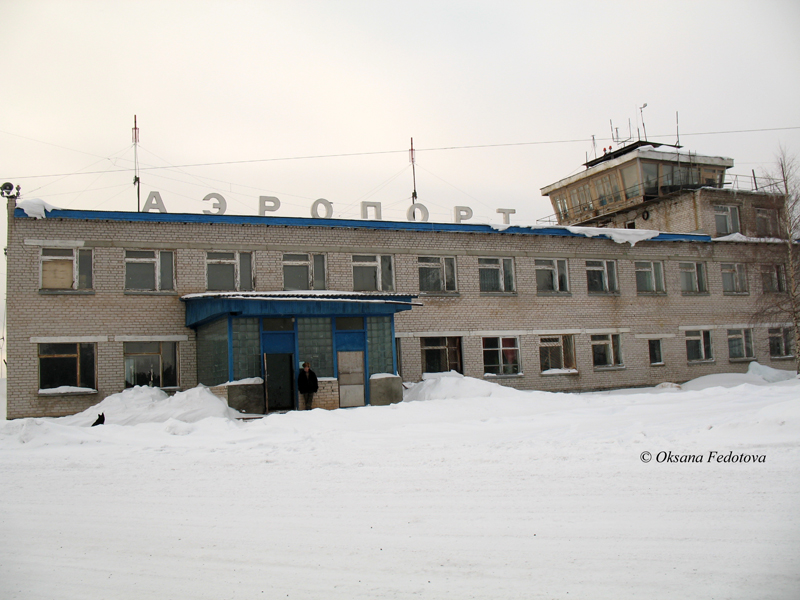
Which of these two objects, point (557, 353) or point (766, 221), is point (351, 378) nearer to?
point (557, 353)

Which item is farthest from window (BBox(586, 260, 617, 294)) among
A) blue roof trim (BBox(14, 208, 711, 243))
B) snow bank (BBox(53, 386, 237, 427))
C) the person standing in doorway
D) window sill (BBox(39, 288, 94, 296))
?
window sill (BBox(39, 288, 94, 296))

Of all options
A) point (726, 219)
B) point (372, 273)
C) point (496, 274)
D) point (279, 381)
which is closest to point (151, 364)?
point (279, 381)

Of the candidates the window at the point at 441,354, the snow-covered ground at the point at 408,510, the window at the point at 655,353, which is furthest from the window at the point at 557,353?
the snow-covered ground at the point at 408,510

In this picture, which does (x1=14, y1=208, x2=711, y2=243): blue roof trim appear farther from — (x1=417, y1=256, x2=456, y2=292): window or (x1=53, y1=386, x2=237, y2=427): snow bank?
(x1=53, y1=386, x2=237, y2=427): snow bank

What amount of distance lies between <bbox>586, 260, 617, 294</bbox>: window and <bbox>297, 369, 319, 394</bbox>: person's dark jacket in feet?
42.4

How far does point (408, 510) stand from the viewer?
7.36 meters

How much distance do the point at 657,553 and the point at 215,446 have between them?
7.91m

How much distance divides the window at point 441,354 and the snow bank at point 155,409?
8135 mm

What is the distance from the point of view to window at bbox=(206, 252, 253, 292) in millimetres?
20141

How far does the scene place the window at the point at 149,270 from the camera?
19.3 meters

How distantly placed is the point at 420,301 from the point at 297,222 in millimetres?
4967

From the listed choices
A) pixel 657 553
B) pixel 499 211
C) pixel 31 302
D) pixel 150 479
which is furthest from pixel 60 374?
pixel 657 553

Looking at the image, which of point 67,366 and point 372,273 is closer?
point 67,366

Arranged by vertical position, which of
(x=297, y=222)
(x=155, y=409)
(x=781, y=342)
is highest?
(x=297, y=222)
